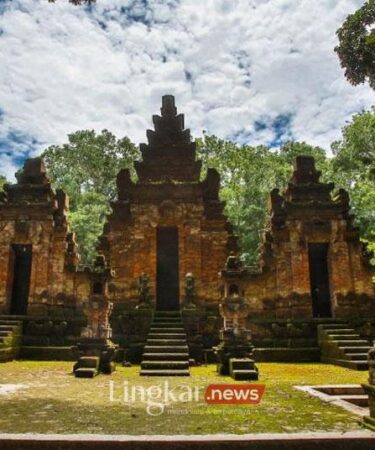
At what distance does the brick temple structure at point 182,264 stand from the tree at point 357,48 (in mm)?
4701

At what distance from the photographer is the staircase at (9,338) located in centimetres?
1376

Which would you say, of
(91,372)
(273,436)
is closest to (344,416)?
(273,436)

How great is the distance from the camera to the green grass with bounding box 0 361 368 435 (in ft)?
16.0

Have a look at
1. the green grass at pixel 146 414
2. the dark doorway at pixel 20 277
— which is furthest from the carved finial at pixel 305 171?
the dark doorway at pixel 20 277

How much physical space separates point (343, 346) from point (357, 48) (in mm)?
→ 9998

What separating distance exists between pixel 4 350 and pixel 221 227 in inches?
372

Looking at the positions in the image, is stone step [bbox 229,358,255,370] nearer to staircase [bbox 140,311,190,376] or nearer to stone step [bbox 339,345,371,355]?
staircase [bbox 140,311,190,376]

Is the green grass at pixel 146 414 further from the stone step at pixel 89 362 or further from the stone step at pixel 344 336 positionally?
the stone step at pixel 344 336

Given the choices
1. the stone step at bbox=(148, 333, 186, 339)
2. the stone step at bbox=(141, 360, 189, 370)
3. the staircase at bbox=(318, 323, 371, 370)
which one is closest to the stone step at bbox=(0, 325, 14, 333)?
the stone step at bbox=(148, 333, 186, 339)


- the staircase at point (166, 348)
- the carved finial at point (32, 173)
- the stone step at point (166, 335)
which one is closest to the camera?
the staircase at point (166, 348)

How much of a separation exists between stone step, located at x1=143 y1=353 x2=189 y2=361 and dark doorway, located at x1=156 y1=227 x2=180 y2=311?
542 cm

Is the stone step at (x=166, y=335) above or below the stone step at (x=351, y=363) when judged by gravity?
above

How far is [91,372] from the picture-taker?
9945 mm

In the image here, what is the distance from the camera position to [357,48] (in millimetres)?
14055
